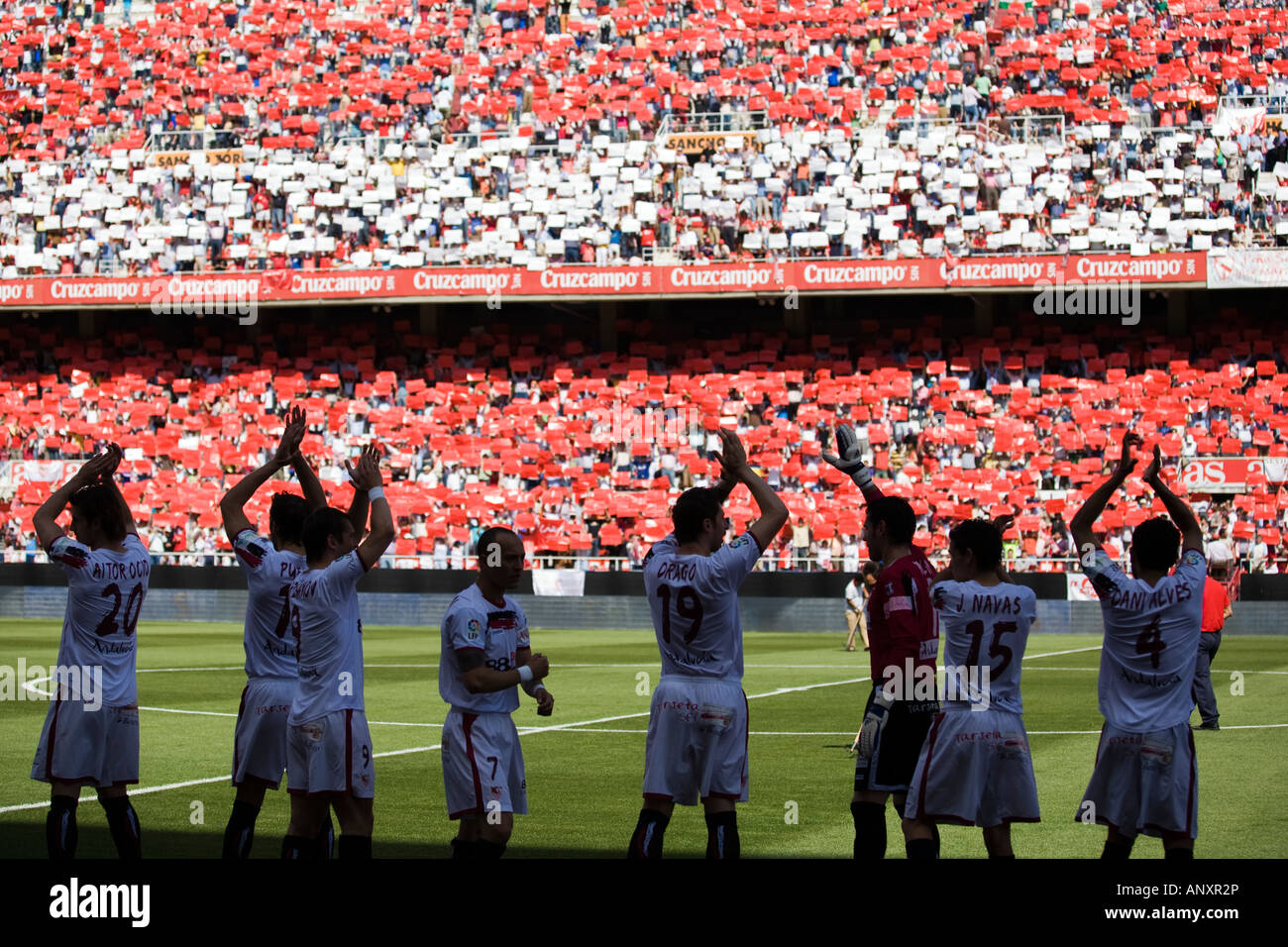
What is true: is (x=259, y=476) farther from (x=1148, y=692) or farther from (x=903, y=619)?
(x=1148, y=692)

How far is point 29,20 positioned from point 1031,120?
3043cm

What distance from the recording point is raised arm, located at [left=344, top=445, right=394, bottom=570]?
→ 26.1 feet

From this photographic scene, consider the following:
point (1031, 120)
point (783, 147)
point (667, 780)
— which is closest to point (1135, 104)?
point (1031, 120)

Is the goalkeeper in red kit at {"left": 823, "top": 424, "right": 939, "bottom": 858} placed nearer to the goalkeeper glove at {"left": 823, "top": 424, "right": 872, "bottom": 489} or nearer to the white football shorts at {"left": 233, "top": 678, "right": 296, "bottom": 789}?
the goalkeeper glove at {"left": 823, "top": 424, "right": 872, "bottom": 489}

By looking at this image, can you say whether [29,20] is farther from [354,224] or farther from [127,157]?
[354,224]

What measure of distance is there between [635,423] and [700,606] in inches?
1288

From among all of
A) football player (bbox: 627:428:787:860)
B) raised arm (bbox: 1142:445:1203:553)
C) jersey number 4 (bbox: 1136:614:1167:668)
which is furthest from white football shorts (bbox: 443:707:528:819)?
raised arm (bbox: 1142:445:1203:553)

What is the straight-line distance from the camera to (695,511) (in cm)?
821

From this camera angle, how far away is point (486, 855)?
25.0 feet

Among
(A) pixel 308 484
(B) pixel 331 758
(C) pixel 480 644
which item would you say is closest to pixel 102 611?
(A) pixel 308 484

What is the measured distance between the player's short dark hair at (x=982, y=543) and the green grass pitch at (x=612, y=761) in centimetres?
261

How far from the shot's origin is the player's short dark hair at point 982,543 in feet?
27.8
